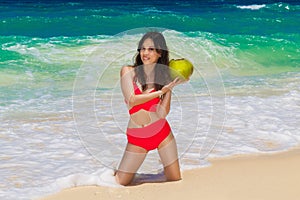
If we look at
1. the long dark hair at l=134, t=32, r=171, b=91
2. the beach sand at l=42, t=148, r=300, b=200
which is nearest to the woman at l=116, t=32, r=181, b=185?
the long dark hair at l=134, t=32, r=171, b=91

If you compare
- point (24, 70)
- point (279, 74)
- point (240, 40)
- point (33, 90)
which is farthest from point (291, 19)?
point (33, 90)

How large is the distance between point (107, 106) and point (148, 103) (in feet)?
9.95

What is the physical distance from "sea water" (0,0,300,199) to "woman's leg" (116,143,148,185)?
15 centimetres

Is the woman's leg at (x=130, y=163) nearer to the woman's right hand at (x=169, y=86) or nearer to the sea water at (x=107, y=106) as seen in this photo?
the sea water at (x=107, y=106)

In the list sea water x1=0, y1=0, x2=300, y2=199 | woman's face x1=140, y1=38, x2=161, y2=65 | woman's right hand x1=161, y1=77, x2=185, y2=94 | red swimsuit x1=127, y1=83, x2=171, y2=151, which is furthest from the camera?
sea water x1=0, y1=0, x2=300, y2=199

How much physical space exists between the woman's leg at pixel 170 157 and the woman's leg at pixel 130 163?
0.14 metres

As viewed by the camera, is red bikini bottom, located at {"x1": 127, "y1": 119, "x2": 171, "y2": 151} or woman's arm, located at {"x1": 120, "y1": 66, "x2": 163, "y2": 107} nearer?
woman's arm, located at {"x1": 120, "y1": 66, "x2": 163, "y2": 107}

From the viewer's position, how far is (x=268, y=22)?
2020 cm

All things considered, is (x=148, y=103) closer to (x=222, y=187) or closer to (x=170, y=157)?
(x=170, y=157)

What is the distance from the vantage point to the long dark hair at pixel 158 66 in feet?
12.6

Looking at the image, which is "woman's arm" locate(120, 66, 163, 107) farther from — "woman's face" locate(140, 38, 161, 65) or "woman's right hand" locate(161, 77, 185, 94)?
"woman's face" locate(140, 38, 161, 65)

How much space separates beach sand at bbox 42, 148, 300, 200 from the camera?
3822mm

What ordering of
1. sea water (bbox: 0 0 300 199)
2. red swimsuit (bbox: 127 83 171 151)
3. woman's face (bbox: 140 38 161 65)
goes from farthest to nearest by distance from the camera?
sea water (bbox: 0 0 300 199)
red swimsuit (bbox: 127 83 171 151)
woman's face (bbox: 140 38 161 65)

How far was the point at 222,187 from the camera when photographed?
13.0 feet
